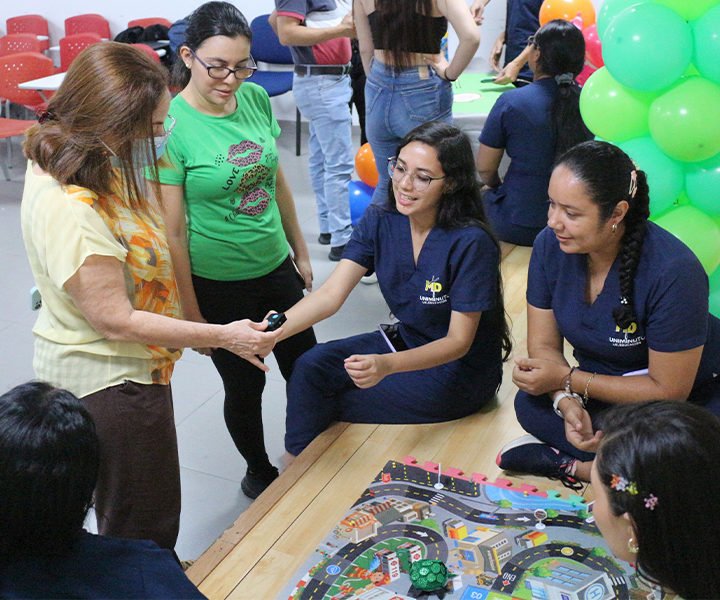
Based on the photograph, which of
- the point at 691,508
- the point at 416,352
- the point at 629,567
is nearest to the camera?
the point at 691,508

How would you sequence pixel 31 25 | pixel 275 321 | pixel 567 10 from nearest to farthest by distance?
pixel 275 321 < pixel 567 10 < pixel 31 25

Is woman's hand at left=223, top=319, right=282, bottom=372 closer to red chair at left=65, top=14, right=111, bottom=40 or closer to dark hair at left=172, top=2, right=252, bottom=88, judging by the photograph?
dark hair at left=172, top=2, right=252, bottom=88

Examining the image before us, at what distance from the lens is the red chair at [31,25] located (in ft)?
22.9

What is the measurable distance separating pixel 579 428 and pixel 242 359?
100 centimetres

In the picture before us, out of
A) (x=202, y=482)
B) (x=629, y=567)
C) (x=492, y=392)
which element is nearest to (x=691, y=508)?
(x=629, y=567)

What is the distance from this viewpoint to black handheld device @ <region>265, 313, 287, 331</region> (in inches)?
79.4

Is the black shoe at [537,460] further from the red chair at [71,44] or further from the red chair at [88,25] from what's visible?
the red chair at [88,25]

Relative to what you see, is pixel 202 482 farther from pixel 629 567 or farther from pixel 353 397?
pixel 629 567


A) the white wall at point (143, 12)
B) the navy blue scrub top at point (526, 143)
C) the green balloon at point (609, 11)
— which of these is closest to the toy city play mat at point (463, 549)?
the green balloon at point (609, 11)

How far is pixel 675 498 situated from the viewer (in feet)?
3.42

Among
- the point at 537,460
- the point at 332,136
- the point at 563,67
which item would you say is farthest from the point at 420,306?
the point at 332,136

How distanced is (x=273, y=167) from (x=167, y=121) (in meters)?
0.43

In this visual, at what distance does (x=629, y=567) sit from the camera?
1.58 m

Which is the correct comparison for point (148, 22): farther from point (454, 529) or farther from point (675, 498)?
point (675, 498)
